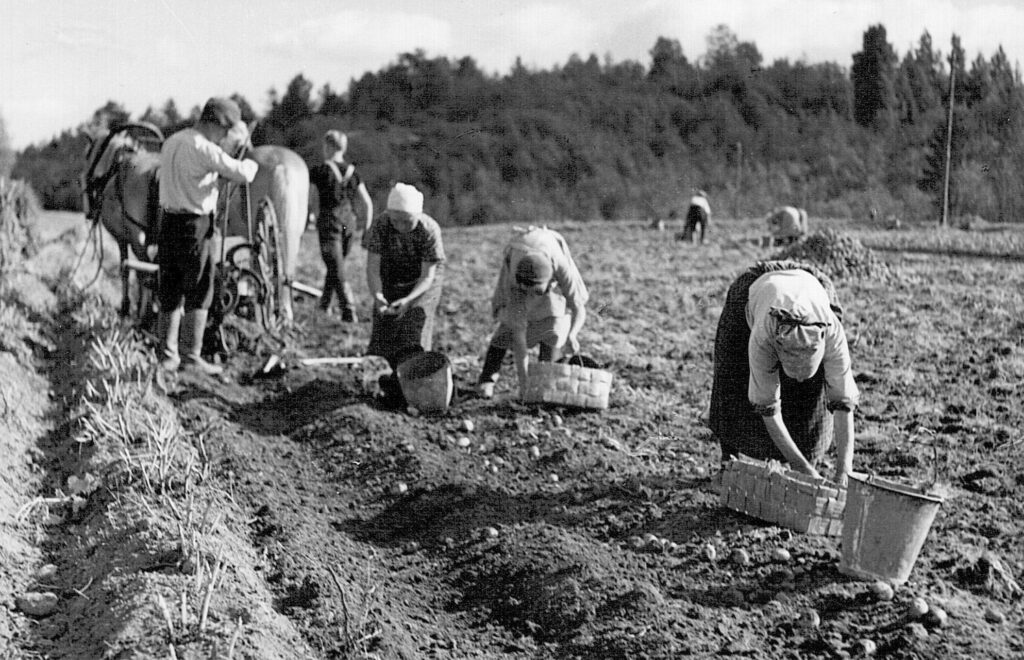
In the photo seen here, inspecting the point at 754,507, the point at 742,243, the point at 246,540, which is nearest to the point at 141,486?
the point at 246,540

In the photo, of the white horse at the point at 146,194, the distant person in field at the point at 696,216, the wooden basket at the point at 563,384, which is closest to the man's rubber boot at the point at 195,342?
the white horse at the point at 146,194

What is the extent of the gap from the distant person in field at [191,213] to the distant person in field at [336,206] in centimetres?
213

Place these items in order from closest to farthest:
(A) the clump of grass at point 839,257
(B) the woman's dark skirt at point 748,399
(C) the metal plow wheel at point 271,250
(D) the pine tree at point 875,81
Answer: (B) the woman's dark skirt at point 748,399 < (C) the metal plow wheel at point 271,250 < (A) the clump of grass at point 839,257 < (D) the pine tree at point 875,81

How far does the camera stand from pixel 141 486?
4.74m

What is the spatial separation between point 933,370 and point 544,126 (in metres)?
49.5

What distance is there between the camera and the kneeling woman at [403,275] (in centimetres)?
654

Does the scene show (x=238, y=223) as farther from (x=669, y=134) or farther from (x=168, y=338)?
(x=669, y=134)

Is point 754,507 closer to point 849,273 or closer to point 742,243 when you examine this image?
point 849,273

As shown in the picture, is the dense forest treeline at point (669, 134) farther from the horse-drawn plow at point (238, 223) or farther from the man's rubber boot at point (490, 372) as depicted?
the man's rubber boot at point (490, 372)

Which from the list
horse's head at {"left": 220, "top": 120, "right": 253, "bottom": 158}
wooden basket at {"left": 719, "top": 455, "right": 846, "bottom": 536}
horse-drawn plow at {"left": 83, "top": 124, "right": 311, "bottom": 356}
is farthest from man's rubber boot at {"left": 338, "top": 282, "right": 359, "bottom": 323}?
wooden basket at {"left": 719, "top": 455, "right": 846, "bottom": 536}

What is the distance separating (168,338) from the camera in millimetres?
7043

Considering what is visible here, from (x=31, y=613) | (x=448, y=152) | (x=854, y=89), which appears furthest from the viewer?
(x=854, y=89)

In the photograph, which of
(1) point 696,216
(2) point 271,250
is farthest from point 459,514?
(1) point 696,216

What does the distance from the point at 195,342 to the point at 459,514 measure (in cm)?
293
